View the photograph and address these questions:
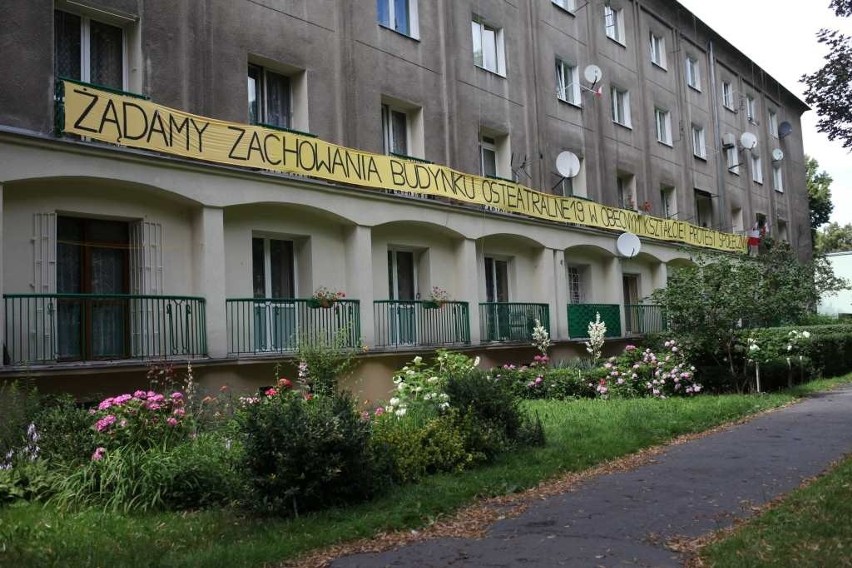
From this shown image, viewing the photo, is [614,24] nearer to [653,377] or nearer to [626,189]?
[626,189]

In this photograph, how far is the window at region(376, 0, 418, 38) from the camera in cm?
1806

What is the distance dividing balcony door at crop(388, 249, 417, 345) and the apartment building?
67 millimetres

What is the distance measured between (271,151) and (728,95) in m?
28.4

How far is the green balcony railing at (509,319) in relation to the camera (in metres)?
19.6

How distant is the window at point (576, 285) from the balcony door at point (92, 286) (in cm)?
1518

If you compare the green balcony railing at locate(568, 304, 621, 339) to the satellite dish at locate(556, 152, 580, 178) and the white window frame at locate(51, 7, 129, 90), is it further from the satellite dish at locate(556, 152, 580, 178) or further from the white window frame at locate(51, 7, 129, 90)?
the white window frame at locate(51, 7, 129, 90)

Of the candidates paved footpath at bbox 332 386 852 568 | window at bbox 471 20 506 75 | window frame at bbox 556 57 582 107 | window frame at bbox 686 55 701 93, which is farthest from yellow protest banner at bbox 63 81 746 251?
window frame at bbox 686 55 701 93

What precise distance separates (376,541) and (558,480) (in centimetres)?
304

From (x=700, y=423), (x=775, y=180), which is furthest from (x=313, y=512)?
(x=775, y=180)

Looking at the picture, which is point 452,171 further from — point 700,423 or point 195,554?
point 195,554

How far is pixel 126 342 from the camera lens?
12133 mm

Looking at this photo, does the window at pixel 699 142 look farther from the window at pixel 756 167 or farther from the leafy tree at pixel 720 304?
the leafy tree at pixel 720 304

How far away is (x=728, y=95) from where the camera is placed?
36.1 meters

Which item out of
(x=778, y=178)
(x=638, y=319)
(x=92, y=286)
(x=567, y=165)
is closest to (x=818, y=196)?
(x=778, y=178)
